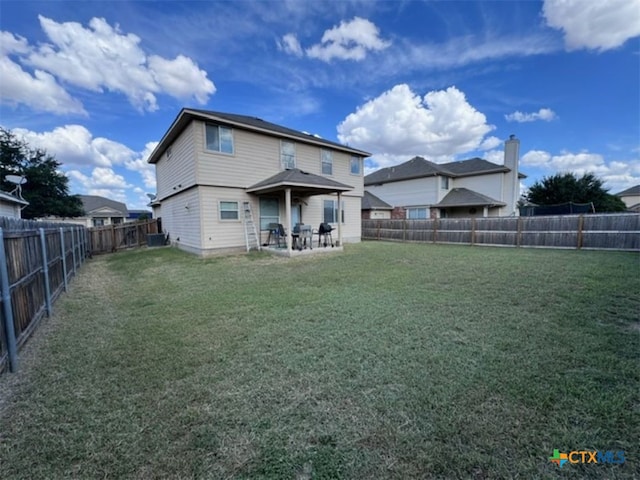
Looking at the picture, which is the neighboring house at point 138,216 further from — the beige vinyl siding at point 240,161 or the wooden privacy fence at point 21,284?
the wooden privacy fence at point 21,284

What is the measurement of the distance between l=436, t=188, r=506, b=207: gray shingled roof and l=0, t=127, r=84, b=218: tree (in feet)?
119

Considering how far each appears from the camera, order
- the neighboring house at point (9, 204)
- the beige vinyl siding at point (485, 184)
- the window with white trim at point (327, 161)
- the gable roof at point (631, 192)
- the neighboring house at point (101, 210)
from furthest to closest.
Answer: the gable roof at point (631, 192), the neighboring house at point (101, 210), the beige vinyl siding at point (485, 184), the window with white trim at point (327, 161), the neighboring house at point (9, 204)

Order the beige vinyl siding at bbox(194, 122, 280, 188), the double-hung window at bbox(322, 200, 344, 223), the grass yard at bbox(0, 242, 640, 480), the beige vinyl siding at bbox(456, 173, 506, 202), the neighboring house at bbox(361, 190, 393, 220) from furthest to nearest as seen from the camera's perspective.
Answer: the neighboring house at bbox(361, 190, 393, 220)
the beige vinyl siding at bbox(456, 173, 506, 202)
the double-hung window at bbox(322, 200, 344, 223)
the beige vinyl siding at bbox(194, 122, 280, 188)
the grass yard at bbox(0, 242, 640, 480)

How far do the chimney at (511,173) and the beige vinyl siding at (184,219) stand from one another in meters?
22.4

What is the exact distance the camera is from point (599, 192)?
21938mm

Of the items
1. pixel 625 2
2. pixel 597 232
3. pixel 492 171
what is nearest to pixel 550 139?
pixel 492 171

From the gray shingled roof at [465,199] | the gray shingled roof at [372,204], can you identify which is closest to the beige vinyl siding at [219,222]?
the gray shingled roof at [372,204]

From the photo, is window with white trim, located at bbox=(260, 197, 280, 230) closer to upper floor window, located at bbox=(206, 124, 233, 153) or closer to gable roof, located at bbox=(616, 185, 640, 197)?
upper floor window, located at bbox=(206, 124, 233, 153)

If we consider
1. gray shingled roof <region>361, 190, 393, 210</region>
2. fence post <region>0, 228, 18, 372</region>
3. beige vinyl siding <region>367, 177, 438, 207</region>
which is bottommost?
fence post <region>0, 228, 18, 372</region>

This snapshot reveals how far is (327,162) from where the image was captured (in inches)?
561

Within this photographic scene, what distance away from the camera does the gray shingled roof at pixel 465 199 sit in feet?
66.8

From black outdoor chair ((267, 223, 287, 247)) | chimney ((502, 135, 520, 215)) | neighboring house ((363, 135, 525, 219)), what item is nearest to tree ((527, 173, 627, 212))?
neighboring house ((363, 135, 525, 219))

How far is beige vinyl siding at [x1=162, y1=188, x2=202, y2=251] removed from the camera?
425 inches

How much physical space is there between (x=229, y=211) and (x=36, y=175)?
28.0 meters
